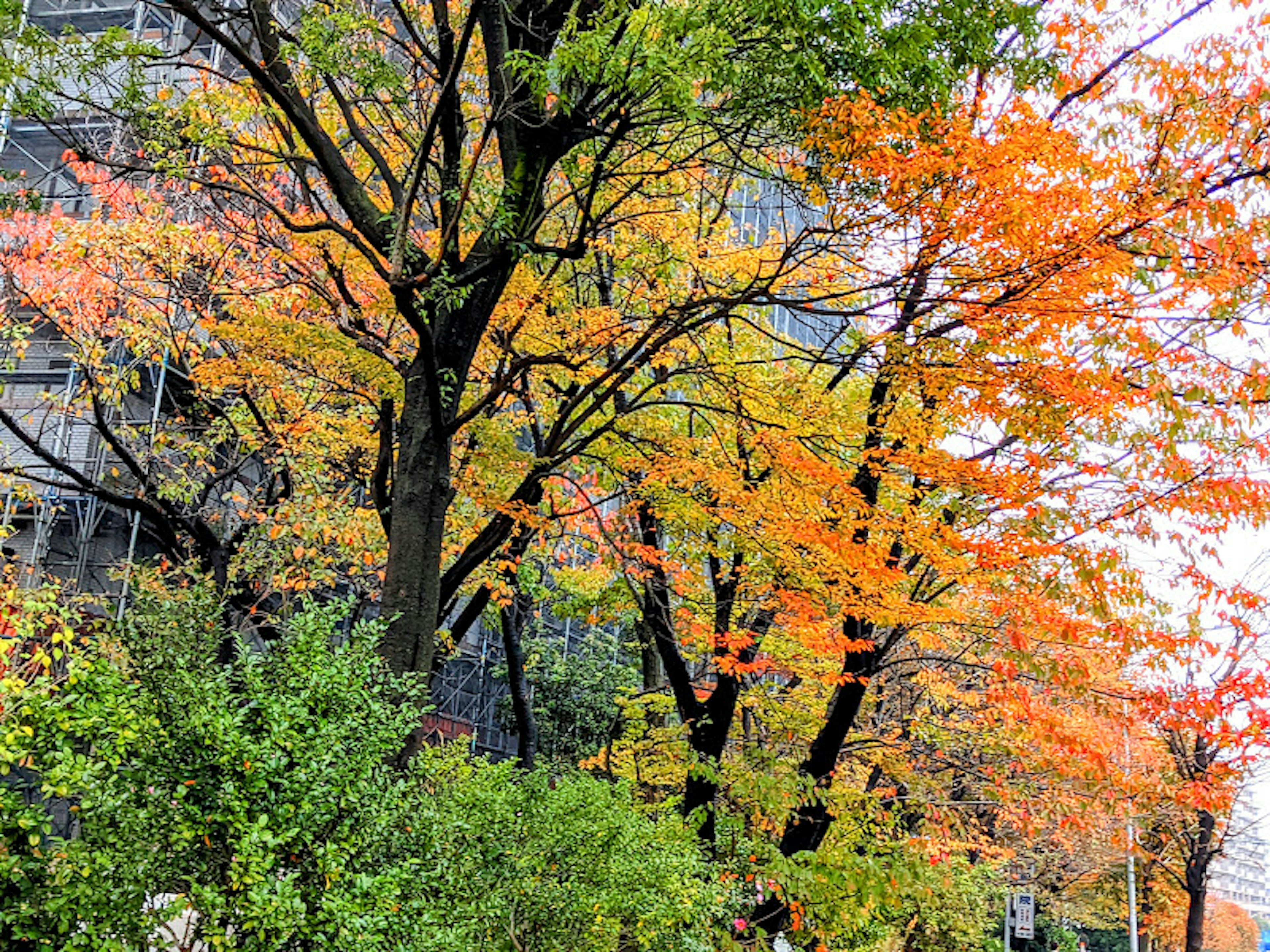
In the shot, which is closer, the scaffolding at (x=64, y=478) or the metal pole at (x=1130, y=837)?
the metal pole at (x=1130, y=837)

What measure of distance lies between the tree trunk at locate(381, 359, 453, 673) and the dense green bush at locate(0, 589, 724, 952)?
5.91 feet

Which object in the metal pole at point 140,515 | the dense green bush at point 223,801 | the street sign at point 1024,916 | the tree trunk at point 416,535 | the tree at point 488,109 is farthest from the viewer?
the street sign at point 1024,916

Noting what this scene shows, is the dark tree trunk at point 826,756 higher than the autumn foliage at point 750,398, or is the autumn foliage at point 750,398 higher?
the autumn foliage at point 750,398

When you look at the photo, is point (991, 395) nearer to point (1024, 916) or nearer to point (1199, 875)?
point (1199, 875)

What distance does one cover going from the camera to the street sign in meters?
20.3

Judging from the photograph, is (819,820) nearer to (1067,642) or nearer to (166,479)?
(1067,642)

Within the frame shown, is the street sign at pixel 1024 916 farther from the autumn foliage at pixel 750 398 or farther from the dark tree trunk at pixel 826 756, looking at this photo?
the dark tree trunk at pixel 826 756

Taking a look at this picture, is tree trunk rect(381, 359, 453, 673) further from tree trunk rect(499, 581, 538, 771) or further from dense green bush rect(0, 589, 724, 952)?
tree trunk rect(499, 581, 538, 771)

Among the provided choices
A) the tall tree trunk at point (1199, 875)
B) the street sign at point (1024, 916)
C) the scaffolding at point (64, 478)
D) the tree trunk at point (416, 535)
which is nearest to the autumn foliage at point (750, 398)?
the tree trunk at point (416, 535)

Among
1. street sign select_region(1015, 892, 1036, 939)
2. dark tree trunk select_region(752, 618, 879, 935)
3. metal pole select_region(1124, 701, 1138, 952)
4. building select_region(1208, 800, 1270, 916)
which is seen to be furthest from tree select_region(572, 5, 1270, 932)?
street sign select_region(1015, 892, 1036, 939)

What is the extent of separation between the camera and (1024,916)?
20.6 m

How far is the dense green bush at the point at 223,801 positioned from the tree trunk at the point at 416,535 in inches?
70.9

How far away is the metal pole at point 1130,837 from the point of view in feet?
36.1

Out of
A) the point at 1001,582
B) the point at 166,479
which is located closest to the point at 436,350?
the point at 1001,582
